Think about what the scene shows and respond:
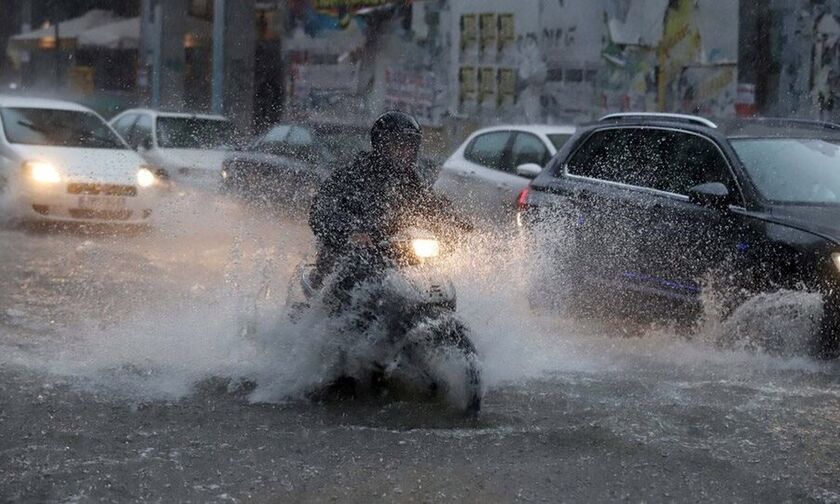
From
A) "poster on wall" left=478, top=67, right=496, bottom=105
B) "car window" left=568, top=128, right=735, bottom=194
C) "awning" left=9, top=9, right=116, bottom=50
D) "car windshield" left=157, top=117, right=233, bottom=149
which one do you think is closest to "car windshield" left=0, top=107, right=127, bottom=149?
"car windshield" left=157, top=117, right=233, bottom=149

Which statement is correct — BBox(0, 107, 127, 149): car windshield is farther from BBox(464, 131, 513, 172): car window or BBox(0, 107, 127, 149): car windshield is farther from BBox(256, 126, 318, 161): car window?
BBox(464, 131, 513, 172): car window

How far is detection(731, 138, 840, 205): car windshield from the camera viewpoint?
816cm

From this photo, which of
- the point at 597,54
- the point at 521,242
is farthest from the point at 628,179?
the point at 597,54

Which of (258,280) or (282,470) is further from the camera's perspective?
(258,280)

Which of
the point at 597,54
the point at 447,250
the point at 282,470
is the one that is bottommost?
the point at 282,470

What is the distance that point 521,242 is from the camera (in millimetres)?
10008

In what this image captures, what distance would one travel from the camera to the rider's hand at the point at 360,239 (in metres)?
6.07

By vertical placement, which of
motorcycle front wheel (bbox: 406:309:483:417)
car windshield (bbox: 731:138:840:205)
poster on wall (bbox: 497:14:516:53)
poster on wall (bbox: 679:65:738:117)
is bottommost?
motorcycle front wheel (bbox: 406:309:483:417)

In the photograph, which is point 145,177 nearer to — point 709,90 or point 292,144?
point 292,144

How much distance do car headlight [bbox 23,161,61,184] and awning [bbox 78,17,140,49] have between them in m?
23.1

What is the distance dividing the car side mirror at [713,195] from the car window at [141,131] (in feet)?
36.6

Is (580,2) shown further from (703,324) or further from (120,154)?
(703,324)

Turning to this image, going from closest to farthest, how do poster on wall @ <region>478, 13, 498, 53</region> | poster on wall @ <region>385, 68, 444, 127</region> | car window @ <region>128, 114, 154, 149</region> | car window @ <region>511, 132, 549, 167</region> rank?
car window @ <region>511, 132, 549, 167</region> < car window @ <region>128, 114, 154, 149</region> < poster on wall @ <region>478, 13, 498, 53</region> < poster on wall @ <region>385, 68, 444, 127</region>

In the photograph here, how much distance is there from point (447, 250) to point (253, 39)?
86.8ft
